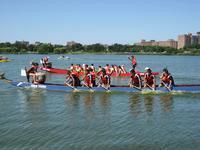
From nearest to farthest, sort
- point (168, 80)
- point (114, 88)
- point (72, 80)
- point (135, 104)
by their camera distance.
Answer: point (135, 104) → point (168, 80) → point (114, 88) → point (72, 80)

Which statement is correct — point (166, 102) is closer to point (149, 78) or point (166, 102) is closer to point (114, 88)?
point (149, 78)

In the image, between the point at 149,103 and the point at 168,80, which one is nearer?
the point at 149,103

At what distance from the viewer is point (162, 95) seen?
23422 mm

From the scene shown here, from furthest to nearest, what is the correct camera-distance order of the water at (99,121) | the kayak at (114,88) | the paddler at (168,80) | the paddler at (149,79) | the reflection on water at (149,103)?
the paddler at (149,79)
the paddler at (168,80)
the kayak at (114,88)
the reflection on water at (149,103)
the water at (99,121)

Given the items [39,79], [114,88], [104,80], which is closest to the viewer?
[114,88]

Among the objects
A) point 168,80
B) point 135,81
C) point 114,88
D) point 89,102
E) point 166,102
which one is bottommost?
point 166,102

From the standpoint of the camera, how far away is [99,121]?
1594 centimetres

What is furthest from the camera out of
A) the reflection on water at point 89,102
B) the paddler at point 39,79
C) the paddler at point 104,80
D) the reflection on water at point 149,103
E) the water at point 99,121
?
the paddler at point 39,79

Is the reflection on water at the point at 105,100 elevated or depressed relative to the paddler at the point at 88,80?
depressed

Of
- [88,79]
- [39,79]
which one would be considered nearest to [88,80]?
[88,79]

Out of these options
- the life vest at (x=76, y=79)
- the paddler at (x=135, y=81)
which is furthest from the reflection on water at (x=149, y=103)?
the life vest at (x=76, y=79)

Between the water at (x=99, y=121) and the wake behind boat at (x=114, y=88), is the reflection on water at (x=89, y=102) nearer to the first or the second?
the water at (x=99, y=121)

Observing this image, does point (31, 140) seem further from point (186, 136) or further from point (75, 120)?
point (186, 136)

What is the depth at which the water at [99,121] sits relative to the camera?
12742 mm
